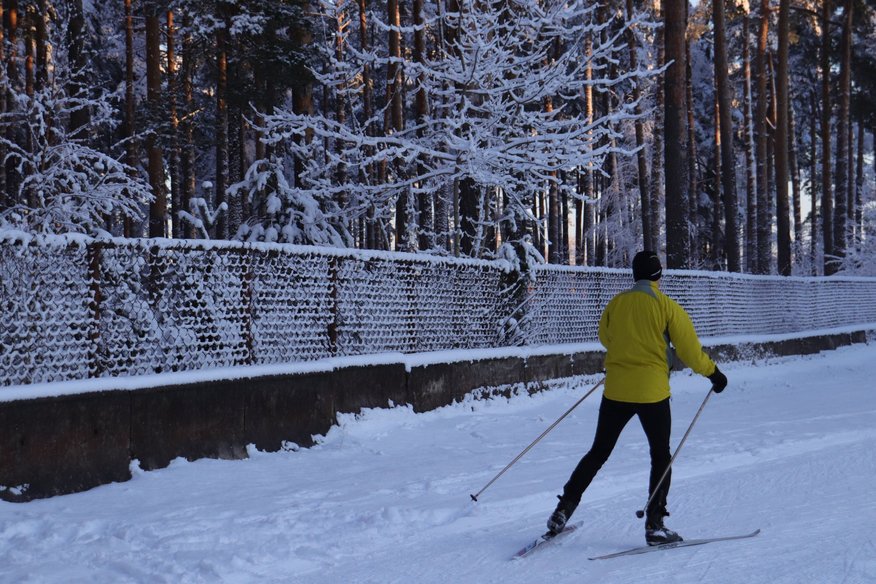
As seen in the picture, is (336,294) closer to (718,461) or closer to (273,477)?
(273,477)

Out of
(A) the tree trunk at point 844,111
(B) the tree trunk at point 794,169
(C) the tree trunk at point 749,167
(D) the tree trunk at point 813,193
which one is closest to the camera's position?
(C) the tree trunk at point 749,167

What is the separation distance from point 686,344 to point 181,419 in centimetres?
441

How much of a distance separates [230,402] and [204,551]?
274 centimetres

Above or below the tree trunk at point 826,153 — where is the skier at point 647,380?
below

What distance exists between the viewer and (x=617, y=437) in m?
5.22

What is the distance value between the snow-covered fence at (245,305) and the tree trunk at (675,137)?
429cm

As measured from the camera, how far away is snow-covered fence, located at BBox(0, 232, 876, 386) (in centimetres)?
648

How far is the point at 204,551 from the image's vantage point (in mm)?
5102

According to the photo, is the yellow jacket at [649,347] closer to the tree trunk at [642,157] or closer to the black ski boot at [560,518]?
the black ski boot at [560,518]

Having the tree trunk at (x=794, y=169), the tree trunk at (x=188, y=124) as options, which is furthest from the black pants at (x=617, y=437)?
the tree trunk at (x=794, y=169)

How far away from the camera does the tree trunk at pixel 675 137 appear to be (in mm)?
17375

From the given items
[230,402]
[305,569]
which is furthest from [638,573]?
[230,402]

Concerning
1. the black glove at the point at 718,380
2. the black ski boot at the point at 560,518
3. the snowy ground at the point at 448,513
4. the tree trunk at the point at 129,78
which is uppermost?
the tree trunk at the point at 129,78

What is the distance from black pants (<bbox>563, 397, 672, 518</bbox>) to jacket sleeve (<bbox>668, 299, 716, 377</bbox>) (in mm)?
307
